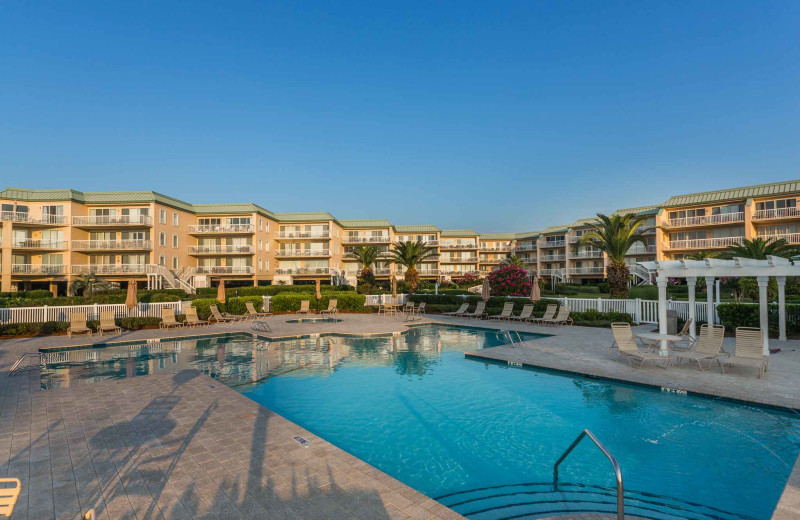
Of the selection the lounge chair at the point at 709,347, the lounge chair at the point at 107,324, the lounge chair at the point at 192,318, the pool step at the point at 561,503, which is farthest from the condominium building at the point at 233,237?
the pool step at the point at 561,503

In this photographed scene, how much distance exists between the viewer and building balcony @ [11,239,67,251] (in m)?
36.4

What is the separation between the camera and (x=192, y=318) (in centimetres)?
1933

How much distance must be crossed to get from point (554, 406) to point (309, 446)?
17.3 feet

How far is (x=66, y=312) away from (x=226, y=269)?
27045 millimetres

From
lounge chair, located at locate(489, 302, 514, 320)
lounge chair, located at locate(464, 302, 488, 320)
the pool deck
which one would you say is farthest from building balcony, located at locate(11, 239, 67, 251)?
lounge chair, located at locate(489, 302, 514, 320)

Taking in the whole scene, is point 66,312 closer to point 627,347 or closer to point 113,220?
point 627,347

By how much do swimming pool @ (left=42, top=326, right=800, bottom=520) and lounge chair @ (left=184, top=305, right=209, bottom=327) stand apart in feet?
21.8

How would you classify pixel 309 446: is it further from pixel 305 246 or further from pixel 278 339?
pixel 305 246

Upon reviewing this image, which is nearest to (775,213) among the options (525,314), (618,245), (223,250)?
(618,245)

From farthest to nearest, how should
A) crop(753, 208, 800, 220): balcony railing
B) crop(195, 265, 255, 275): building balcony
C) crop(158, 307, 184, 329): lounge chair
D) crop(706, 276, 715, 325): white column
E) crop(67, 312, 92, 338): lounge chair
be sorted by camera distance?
1. crop(195, 265, 255, 275): building balcony
2. crop(753, 208, 800, 220): balcony railing
3. crop(158, 307, 184, 329): lounge chair
4. crop(67, 312, 92, 338): lounge chair
5. crop(706, 276, 715, 325): white column

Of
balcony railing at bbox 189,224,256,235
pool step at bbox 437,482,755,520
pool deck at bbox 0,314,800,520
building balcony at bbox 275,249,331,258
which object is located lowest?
pool step at bbox 437,482,755,520

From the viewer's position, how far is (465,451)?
6.48 metres

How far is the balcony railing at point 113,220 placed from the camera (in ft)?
126

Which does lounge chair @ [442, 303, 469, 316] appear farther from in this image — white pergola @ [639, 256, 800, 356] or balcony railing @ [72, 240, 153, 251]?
balcony railing @ [72, 240, 153, 251]
